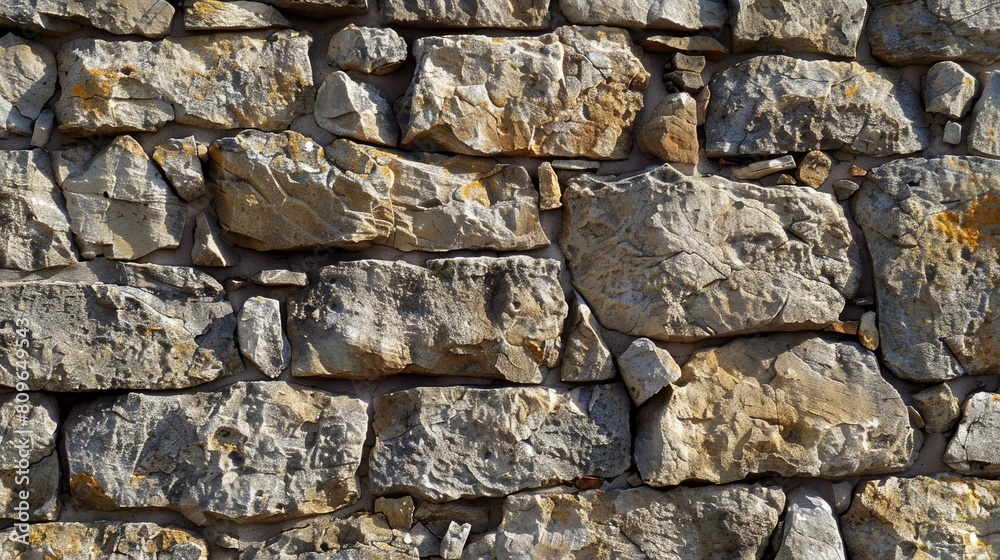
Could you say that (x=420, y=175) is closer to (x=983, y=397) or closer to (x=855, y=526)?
(x=855, y=526)

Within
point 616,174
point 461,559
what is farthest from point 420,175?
point 461,559

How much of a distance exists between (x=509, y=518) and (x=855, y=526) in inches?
34.9

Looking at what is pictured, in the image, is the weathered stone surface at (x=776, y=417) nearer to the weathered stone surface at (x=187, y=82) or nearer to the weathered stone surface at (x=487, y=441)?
the weathered stone surface at (x=487, y=441)

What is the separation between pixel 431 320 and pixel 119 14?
3.36 feet

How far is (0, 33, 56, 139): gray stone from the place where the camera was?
1.79m

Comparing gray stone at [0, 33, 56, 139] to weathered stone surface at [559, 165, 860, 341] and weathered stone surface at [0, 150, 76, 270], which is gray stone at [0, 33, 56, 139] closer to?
weathered stone surface at [0, 150, 76, 270]

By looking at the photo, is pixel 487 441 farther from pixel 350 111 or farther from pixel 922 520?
pixel 922 520

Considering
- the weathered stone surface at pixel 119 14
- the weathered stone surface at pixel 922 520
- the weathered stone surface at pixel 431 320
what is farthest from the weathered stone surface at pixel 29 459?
the weathered stone surface at pixel 922 520

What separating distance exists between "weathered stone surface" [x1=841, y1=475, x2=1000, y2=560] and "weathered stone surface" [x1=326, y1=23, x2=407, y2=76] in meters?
1.62

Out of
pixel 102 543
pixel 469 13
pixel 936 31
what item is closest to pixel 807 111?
pixel 936 31

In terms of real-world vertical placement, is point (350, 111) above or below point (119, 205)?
above

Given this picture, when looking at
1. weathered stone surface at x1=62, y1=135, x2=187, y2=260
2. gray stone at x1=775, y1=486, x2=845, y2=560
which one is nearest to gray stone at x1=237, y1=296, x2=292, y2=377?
weathered stone surface at x1=62, y1=135, x2=187, y2=260

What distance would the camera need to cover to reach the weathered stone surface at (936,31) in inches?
83.4

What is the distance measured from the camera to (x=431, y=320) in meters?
1.89
